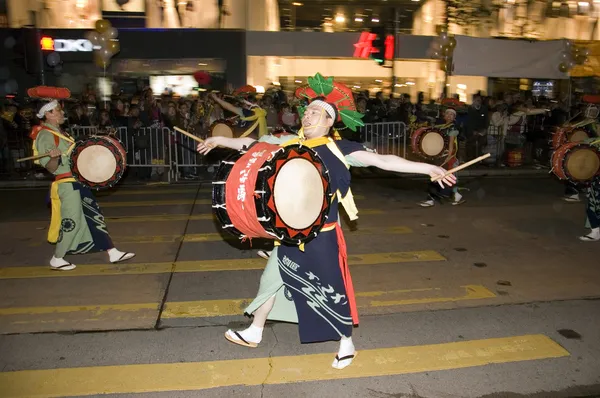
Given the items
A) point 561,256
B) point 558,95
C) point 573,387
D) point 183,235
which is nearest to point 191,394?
point 573,387

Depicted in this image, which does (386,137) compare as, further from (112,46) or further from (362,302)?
(362,302)

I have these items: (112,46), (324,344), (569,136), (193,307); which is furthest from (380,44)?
(324,344)

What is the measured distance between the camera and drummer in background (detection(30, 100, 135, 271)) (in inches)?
236

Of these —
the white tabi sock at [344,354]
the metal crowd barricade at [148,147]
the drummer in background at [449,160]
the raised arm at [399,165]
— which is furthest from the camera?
the metal crowd barricade at [148,147]

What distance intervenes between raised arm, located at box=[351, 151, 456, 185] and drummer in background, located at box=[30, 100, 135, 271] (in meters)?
3.69

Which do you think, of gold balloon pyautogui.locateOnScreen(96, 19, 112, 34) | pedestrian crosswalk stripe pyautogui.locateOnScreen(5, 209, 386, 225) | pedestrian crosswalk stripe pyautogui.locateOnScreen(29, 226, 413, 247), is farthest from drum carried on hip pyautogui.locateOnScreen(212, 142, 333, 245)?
gold balloon pyautogui.locateOnScreen(96, 19, 112, 34)

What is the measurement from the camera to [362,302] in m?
5.50

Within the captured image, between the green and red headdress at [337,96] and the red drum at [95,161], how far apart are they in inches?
114

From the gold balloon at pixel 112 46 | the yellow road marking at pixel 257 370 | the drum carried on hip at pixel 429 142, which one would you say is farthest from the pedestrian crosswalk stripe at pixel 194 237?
the gold balloon at pixel 112 46

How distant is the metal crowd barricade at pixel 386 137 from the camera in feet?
48.7

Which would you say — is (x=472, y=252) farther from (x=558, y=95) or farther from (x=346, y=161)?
(x=558, y=95)

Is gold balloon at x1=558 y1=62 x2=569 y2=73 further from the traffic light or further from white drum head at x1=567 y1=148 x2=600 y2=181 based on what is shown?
white drum head at x1=567 y1=148 x2=600 y2=181

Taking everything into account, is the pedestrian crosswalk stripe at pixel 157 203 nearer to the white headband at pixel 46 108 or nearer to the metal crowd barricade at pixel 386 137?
the white headband at pixel 46 108

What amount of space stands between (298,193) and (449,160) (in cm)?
689
